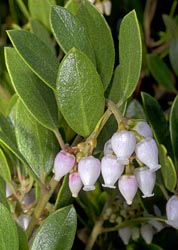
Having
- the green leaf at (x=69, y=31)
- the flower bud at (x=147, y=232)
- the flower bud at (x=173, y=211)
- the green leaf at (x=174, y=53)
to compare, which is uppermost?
the green leaf at (x=69, y=31)

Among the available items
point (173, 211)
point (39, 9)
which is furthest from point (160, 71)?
point (173, 211)

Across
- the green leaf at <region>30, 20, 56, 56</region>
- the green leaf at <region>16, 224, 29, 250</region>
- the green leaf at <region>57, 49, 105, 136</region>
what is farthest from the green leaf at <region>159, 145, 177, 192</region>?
the green leaf at <region>30, 20, 56, 56</region>

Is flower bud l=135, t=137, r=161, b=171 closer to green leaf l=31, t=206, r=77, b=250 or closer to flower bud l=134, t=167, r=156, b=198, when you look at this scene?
flower bud l=134, t=167, r=156, b=198

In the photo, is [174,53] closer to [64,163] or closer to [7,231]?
[64,163]

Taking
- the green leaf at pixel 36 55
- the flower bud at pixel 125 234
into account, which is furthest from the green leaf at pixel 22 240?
the flower bud at pixel 125 234

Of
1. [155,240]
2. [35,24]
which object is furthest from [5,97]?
[155,240]

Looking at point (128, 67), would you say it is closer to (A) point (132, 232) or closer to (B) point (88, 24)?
(B) point (88, 24)

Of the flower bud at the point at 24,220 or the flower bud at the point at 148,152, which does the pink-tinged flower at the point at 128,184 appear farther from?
the flower bud at the point at 24,220
